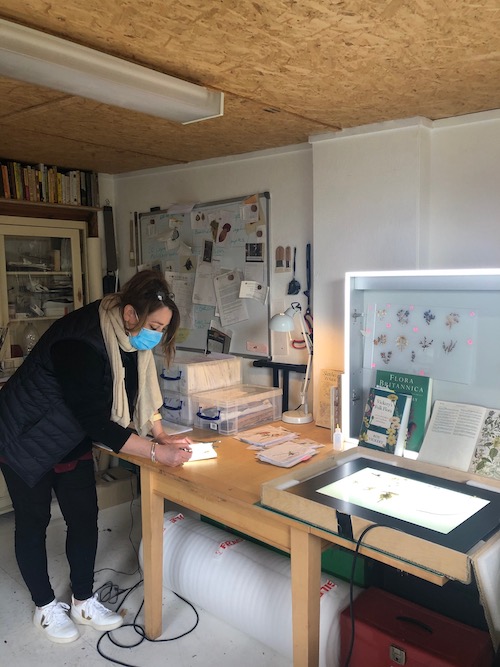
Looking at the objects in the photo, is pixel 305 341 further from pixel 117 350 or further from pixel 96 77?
pixel 96 77

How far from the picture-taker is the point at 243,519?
1.80 m

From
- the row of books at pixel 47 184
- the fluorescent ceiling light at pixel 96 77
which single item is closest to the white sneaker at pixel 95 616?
the fluorescent ceiling light at pixel 96 77

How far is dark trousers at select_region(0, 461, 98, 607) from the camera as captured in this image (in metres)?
2.21

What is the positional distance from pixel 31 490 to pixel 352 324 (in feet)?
4.49

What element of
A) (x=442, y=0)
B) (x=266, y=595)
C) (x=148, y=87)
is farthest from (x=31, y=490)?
(x=442, y=0)

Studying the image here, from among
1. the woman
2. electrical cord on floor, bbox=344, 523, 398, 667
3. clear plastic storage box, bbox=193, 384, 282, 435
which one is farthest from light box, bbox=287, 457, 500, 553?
clear plastic storage box, bbox=193, 384, 282, 435

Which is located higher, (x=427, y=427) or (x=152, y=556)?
(x=427, y=427)

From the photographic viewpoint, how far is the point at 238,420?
2.49m

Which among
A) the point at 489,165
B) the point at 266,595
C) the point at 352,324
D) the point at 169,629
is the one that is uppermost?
the point at 489,165

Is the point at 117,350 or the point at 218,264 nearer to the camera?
the point at 117,350

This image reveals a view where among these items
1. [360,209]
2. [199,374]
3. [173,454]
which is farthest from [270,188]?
[173,454]

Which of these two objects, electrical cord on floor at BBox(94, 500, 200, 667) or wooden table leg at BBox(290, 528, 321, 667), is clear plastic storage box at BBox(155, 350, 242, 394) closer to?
electrical cord on floor at BBox(94, 500, 200, 667)

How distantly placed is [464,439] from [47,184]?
2.70 metres

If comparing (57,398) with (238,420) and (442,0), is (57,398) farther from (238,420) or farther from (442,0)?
(442,0)
